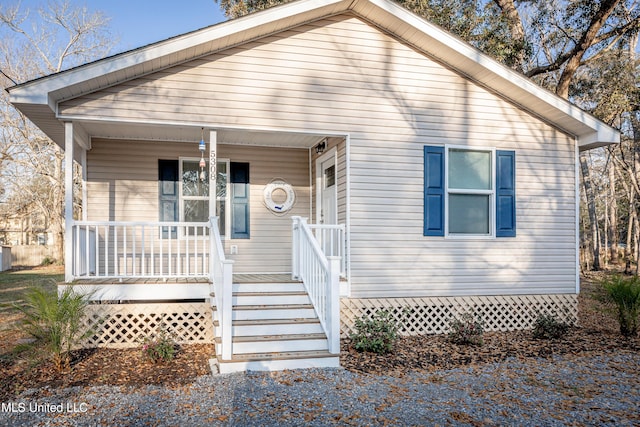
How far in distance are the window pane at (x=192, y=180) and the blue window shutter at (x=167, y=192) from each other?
0.18 meters

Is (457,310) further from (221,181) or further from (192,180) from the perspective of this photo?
(192,180)

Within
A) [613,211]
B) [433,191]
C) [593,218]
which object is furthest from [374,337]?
[613,211]

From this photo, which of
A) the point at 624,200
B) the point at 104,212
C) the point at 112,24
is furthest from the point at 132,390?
the point at 624,200

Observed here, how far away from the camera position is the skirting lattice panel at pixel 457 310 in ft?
24.8

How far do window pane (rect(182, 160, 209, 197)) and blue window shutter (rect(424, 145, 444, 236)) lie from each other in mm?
3983

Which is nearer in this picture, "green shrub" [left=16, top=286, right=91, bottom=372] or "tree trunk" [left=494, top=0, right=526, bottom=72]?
"green shrub" [left=16, top=286, right=91, bottom=372]

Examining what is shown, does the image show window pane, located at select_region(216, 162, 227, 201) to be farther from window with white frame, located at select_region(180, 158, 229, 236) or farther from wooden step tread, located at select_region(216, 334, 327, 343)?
wooden step tread, located at select_region(216, 334, 327, 343)

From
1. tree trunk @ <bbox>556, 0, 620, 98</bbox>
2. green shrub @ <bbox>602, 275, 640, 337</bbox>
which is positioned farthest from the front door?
tree trunk @ <bbox>556, 0, 620, 98</bbox>

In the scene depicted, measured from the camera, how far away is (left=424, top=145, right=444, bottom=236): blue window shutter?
25.5 ft

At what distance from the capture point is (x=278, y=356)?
573cm

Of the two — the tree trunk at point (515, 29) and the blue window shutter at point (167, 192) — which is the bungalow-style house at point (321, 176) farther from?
the tree trunk at point (515, 29)

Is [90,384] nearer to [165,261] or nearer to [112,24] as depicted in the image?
[165,261]

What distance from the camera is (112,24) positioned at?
949 inches

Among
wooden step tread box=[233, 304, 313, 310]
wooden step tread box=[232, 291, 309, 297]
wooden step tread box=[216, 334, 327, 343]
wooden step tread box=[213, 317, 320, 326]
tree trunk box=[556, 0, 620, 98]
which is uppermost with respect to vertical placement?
tree trunk box=[556, 0, 620, 98]
